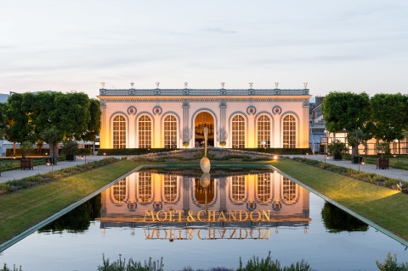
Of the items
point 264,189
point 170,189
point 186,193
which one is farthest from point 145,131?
point 186,193

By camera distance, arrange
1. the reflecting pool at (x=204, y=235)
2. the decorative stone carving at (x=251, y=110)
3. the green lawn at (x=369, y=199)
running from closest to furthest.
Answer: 1. the reflecting pool at (x=204, y=235)
2. the green lawn at (x=369, y=199)
3. the decorative stone carving at (x=251, y=110)

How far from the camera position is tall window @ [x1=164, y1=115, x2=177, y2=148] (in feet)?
202

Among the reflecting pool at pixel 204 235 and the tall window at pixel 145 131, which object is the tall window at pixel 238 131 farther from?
the reflecting pool at pixel 204 235

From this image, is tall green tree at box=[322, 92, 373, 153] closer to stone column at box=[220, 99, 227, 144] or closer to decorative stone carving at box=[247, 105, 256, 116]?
decorative stone carving at box=[247, 105, 256, 116]

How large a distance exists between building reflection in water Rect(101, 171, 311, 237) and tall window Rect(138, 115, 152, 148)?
3550cm

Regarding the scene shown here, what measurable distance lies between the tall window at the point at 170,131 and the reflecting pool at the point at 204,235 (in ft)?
137

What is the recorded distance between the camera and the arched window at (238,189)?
63.2ft

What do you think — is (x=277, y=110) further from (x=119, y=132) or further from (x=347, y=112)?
(x=119, y=132)

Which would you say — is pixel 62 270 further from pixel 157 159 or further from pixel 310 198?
pixel 157 159

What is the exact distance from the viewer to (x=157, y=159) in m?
45.8

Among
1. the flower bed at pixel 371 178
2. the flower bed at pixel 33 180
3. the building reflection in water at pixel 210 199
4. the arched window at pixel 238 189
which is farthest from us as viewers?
the arched window at pixel 238 189

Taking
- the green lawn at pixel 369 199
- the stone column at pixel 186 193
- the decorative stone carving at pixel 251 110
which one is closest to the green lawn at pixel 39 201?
the stone column at pixel 186 193

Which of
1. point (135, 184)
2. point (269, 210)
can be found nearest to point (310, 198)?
point (269, 210)

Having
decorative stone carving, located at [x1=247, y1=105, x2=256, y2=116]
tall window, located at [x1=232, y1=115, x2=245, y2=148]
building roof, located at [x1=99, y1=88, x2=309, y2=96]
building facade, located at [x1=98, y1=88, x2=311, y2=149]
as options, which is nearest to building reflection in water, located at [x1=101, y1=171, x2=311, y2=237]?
tall window, located at [x1=232, y1=115, x2=245, y2=148]
